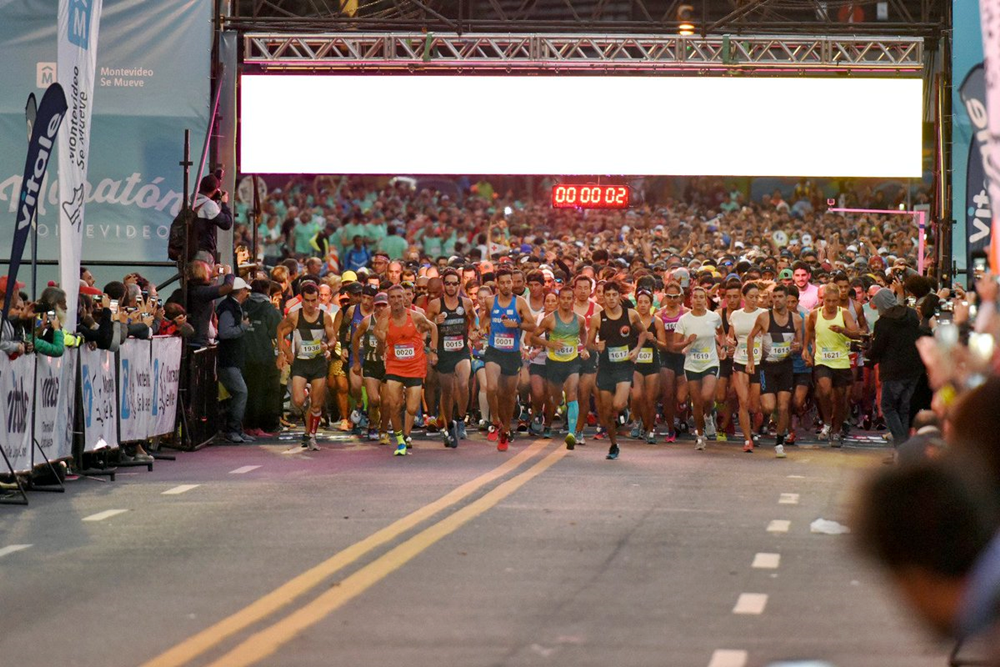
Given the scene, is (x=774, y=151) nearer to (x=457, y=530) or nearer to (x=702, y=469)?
(x=702, y=469)

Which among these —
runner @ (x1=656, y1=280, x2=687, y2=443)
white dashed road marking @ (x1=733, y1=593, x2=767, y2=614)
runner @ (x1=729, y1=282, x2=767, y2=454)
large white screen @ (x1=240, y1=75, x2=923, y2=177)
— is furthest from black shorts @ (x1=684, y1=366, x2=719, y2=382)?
white dashed road marking @ (x1=733, y1=593, x2=767, y2=614)

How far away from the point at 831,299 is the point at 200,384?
799cm

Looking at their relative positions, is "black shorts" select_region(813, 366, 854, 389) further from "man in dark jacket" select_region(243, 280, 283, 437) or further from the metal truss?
"man in dark jacket" select_region(243, 280, 283, 437)

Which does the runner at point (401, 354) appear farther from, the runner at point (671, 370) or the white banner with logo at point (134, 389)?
the runner at point (671, 370)

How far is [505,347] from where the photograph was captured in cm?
2002

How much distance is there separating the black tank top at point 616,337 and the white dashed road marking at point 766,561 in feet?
27.1

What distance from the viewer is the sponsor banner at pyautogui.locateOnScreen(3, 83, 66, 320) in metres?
13.3

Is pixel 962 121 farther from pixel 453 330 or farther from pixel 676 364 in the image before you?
pixel 453 330

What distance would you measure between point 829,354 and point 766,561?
10.5m

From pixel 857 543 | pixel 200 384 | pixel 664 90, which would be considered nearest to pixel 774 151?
pixel 664 90

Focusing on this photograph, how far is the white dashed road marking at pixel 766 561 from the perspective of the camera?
411 inches

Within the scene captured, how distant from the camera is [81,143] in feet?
49.4

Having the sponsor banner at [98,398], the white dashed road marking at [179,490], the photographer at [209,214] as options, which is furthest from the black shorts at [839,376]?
the sponsor banner at [98,398]

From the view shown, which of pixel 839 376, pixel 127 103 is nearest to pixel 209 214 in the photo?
pixel 127 103
